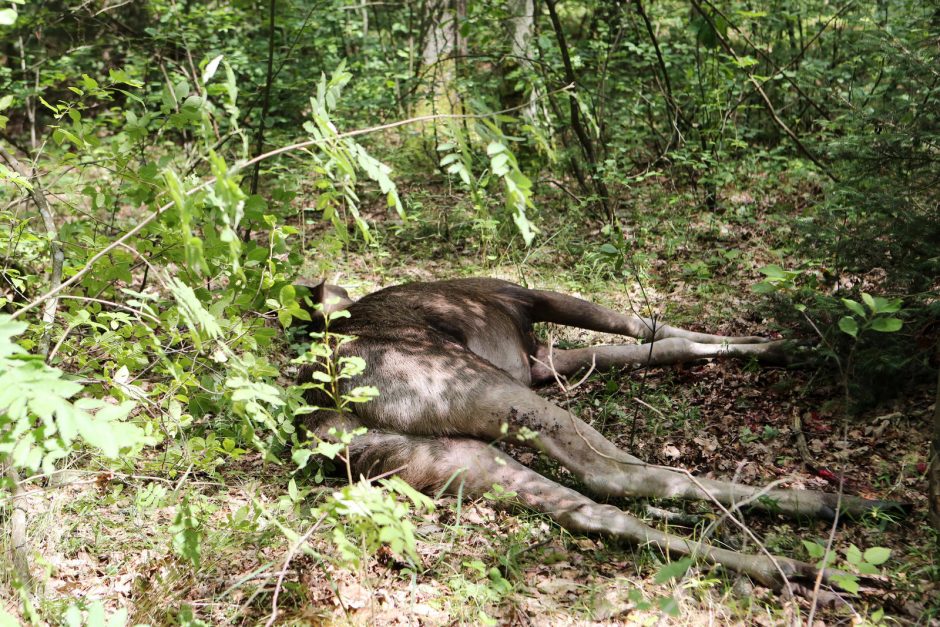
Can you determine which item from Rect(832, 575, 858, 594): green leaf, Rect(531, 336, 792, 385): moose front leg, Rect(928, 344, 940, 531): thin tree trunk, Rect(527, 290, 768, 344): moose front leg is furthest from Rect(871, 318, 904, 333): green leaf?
Rect(527, 290, 768, 344): moose front leg

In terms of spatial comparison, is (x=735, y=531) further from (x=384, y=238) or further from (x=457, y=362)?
(x=384, y=238)

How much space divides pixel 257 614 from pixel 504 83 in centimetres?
738

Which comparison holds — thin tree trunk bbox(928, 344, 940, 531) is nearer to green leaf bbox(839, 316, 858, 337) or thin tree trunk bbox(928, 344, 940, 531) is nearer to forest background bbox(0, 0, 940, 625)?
forest background bbox(0, 0, 940, 625)

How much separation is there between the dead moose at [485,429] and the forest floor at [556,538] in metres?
0.11

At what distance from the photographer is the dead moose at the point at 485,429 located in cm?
348

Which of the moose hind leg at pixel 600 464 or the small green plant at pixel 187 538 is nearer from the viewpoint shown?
the small green plant at pixel 187 538

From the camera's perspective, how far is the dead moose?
3.48m

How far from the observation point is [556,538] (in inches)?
139

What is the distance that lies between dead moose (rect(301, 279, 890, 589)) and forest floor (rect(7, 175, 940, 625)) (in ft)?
0.35

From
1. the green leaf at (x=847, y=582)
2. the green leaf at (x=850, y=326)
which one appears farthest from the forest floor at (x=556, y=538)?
the green leaf at (x=850, y=326)

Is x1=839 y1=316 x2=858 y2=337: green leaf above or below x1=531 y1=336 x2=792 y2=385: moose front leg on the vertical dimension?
above

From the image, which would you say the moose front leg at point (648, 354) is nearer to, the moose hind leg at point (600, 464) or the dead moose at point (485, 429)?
the dead moose at point (485, 429)

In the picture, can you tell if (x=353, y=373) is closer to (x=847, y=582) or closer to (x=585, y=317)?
(x=847, y=582)

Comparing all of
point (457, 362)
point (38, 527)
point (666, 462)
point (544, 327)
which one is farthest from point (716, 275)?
point (38, 527)
